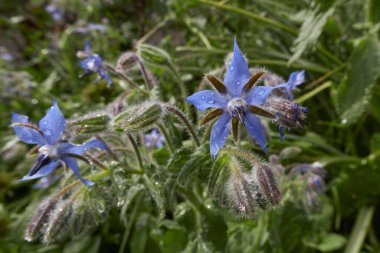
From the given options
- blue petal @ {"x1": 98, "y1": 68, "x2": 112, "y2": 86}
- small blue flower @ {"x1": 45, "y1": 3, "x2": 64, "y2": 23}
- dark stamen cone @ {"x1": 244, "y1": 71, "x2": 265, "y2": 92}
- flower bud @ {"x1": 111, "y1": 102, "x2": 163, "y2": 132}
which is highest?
small blue flower @ {"x1": 45, "y1": 3, "x2": 64, "y2": 23}

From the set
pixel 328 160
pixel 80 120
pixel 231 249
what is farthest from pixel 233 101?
pixel 328 160

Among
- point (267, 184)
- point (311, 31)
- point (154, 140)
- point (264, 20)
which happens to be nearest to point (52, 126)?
point (267, 184)

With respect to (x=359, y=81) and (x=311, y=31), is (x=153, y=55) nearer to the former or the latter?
(x=311, y=31)

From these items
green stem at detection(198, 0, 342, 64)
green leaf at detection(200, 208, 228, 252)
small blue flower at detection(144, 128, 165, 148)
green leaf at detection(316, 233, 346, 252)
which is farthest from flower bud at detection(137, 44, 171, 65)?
green leaf at detection(316, 233, 346, 252)

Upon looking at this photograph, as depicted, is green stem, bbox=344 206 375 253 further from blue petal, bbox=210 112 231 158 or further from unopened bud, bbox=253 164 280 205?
blue petal, bbox=210 112 231 158

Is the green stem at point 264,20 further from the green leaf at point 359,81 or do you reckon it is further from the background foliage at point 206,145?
the green leaf at point 359,81

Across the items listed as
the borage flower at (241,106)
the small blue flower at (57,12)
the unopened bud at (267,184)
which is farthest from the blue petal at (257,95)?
the small blue flower at (57,12)
